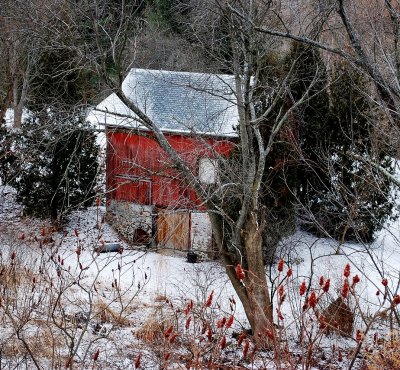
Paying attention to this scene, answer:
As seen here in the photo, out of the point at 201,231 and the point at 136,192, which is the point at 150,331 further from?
the point at 136,192

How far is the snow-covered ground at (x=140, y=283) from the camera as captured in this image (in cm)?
1043

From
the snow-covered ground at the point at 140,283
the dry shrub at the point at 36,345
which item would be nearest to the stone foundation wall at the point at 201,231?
the snow-covered ground at the point at 140,283

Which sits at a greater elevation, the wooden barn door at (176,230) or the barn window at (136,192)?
the barn window at (136,192)

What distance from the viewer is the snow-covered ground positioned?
34.2ft

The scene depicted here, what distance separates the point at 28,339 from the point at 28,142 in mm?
10723

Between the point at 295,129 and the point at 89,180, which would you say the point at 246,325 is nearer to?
the point at 295,129

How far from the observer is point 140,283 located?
1551 centimetres

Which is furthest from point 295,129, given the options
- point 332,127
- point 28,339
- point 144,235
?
point 28,339

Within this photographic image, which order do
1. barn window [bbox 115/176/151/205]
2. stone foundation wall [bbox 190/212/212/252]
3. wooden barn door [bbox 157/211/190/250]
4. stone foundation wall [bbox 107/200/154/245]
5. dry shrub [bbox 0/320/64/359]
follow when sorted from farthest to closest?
stone foundation wall [bbox 107/200/154/245] → barn window [bbox 115/176/151/205] → wooden barn door [bbox 157/211/190/250] → stone foundation wall [bbox 190/212/212/252] → dry shrub [bbox 0/320/64/359]

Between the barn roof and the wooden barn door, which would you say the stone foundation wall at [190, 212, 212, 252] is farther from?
the barn roof

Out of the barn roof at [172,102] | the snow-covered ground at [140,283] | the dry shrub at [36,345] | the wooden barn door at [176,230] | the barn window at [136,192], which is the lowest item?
the dry shrub at [36,345]

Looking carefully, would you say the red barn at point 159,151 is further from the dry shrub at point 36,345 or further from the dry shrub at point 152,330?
the dry shrub at point 36,345

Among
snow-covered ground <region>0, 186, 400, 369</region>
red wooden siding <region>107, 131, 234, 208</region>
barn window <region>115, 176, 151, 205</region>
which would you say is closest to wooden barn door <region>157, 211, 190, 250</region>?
snow-covered ground <region>0, 186, 400, 369</region>

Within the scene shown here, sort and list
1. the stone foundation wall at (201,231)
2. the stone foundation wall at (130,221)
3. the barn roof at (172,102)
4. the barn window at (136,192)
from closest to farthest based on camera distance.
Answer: the barn roof at (172,102)
the stone foundation wall at (201,231)
the barn window at (136,192)
the stone foundation wall at (130,221)
